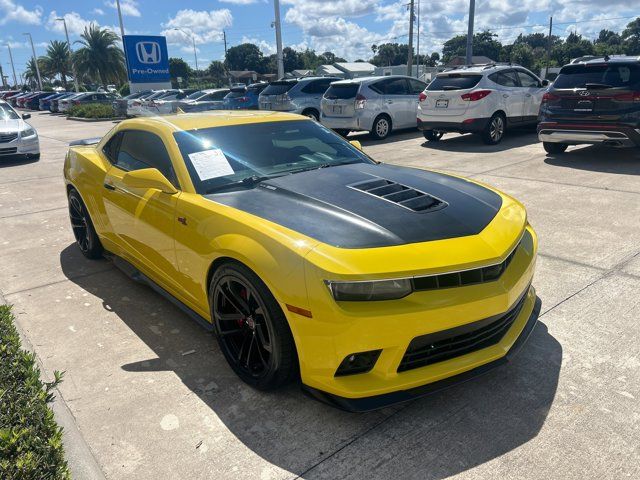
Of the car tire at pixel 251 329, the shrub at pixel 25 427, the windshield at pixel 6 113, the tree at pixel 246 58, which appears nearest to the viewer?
the shrub at pixel 25 427

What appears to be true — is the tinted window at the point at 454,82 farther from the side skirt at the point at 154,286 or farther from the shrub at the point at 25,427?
the shrub at the point at 25,427

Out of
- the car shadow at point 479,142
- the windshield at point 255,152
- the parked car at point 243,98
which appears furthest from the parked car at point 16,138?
the windshield at point 255,152

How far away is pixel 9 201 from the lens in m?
8.17

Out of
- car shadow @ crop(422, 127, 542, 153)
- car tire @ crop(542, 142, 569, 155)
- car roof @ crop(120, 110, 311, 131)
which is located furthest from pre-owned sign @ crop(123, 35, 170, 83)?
car roof @ crop(120, 110, 311, 131)

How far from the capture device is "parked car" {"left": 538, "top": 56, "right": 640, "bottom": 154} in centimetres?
782

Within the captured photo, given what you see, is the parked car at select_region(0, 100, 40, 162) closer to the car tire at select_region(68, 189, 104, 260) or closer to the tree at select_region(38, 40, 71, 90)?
the car tire at select_region(68, 189, 104, 260)

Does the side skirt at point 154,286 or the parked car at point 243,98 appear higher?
the parked car at point 243,98

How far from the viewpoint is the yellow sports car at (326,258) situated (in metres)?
2.32

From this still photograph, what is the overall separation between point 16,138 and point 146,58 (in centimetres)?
2035

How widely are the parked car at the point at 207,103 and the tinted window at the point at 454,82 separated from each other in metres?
10.4

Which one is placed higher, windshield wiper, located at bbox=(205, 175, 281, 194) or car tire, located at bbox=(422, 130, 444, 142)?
windshield wiper, located at bbox=(205, 175, 281, 194)

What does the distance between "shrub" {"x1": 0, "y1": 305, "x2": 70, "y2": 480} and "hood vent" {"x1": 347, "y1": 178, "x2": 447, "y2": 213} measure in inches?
81.9

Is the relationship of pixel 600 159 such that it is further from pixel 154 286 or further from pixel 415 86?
pixel 154 286

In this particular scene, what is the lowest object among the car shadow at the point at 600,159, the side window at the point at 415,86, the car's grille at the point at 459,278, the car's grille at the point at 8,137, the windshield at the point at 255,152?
the car shadow at the point at 600,159
